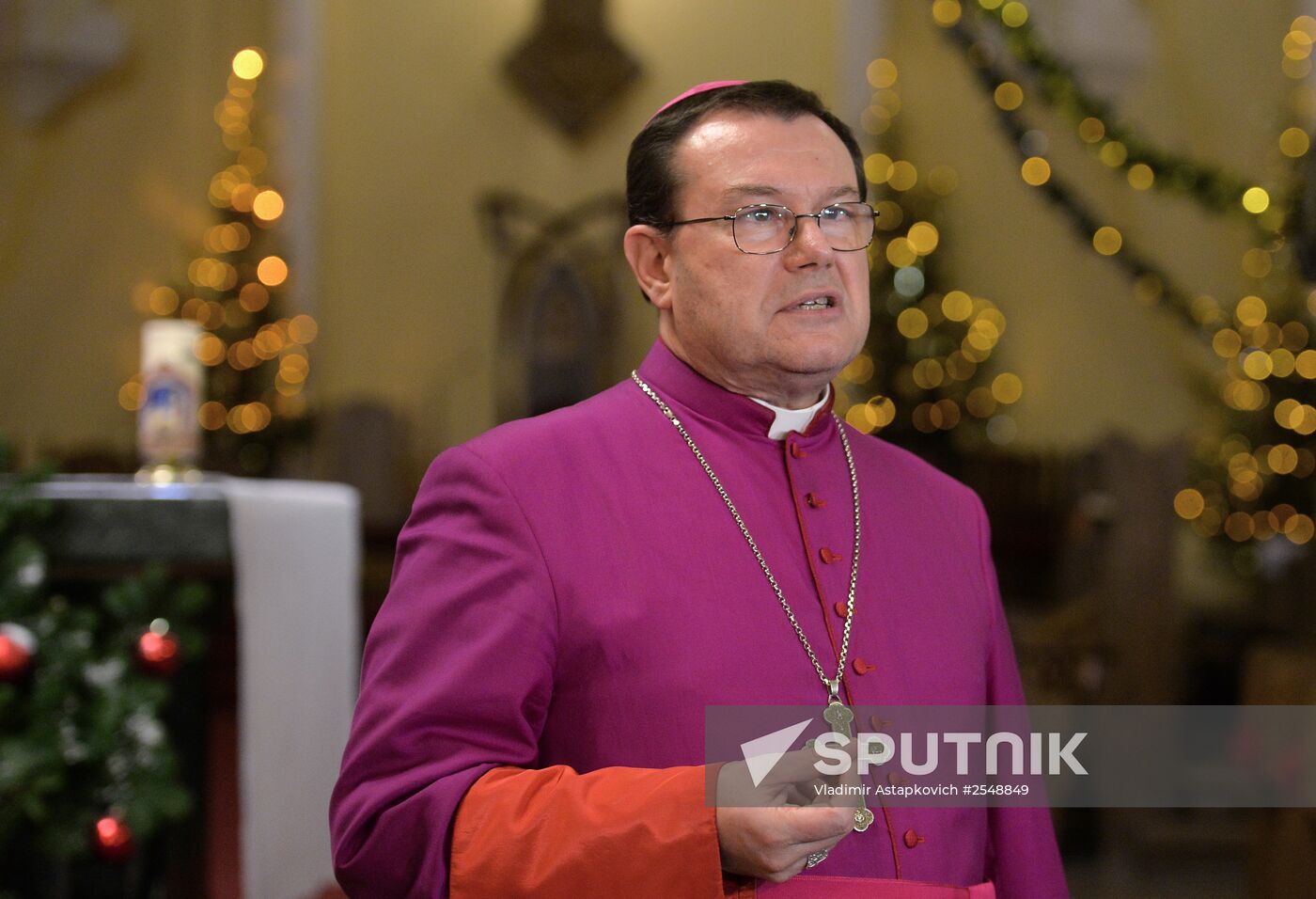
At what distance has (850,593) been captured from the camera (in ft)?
6.08

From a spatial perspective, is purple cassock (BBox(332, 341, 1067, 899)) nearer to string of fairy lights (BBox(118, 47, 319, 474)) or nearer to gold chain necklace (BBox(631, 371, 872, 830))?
gold chain necklace (BBox(631, 371, 872, 830))

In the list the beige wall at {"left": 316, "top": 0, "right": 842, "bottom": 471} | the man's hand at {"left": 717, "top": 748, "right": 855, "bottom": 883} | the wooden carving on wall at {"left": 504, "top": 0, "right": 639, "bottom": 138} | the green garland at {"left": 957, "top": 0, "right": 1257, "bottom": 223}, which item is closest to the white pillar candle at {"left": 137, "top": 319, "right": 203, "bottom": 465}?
the man's hand at {"left": 717, "top": 748, "right": 855, "bottom": 883}

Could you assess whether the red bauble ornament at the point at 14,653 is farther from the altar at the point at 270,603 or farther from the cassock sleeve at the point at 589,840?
the cassock sleeve at the point at 589,840

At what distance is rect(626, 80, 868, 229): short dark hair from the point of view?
183cm

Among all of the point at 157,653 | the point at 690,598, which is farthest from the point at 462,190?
the point at 690,598

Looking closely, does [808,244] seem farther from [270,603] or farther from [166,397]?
[166,397]

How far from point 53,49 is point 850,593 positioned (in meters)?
7.15

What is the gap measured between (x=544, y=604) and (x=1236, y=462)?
6138mm

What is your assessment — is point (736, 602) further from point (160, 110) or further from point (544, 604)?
point (160, 110)

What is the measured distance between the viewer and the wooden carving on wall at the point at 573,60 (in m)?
8.56

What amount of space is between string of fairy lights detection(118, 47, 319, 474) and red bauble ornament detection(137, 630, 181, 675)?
16.0 ft

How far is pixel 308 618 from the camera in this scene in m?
3.32

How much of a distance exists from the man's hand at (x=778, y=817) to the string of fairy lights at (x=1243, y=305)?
544cm

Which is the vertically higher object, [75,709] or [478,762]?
[478,762]
